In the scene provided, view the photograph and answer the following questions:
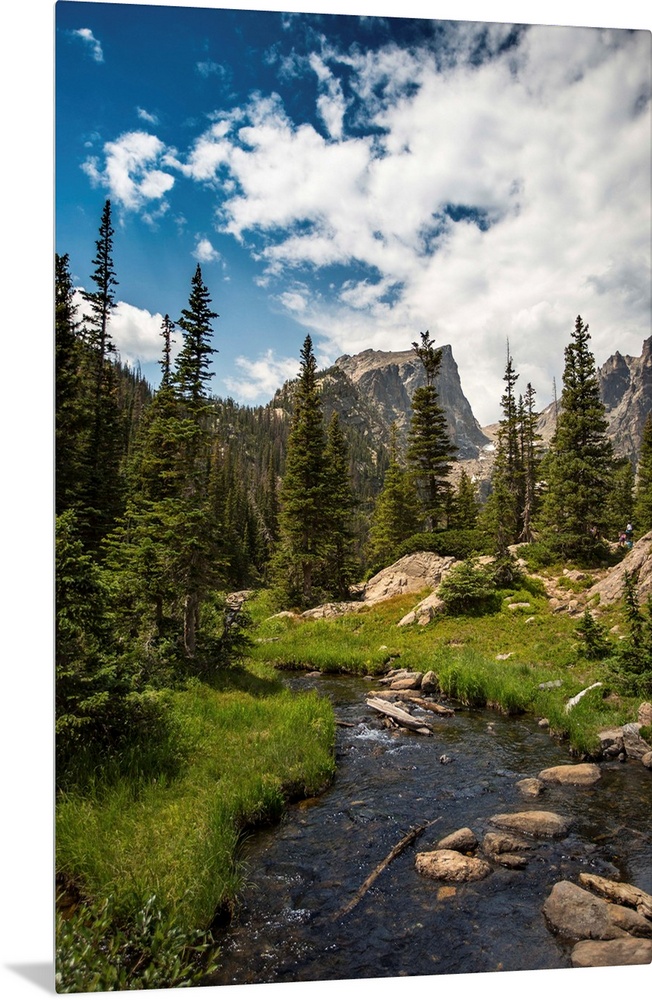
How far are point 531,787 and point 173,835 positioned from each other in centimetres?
570

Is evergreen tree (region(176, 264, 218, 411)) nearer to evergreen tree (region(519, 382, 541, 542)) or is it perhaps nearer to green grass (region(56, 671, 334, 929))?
green grass (region(56, 671, 334, 929))

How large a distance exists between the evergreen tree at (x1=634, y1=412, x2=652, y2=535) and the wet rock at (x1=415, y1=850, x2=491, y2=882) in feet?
97.7

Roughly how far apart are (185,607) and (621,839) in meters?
9.84

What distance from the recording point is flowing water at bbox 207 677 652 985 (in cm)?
495

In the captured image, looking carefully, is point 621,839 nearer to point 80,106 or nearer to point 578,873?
point 578,873

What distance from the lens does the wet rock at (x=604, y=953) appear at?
4910mm

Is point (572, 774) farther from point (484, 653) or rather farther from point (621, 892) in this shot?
point (484, 653)

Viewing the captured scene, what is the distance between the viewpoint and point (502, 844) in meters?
6.62

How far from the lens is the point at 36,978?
4.75 metres

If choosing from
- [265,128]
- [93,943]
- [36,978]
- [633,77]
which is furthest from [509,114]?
[36,978]

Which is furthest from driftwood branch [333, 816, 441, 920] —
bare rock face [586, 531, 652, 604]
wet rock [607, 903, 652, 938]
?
bare rock face [586, 531, 652, 604]

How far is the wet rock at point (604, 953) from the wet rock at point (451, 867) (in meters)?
1.25

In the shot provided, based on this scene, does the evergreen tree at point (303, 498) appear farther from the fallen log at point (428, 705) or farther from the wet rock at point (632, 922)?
the wet rock at point (632, 922)

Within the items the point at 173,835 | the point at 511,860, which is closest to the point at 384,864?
the point at 511,860
